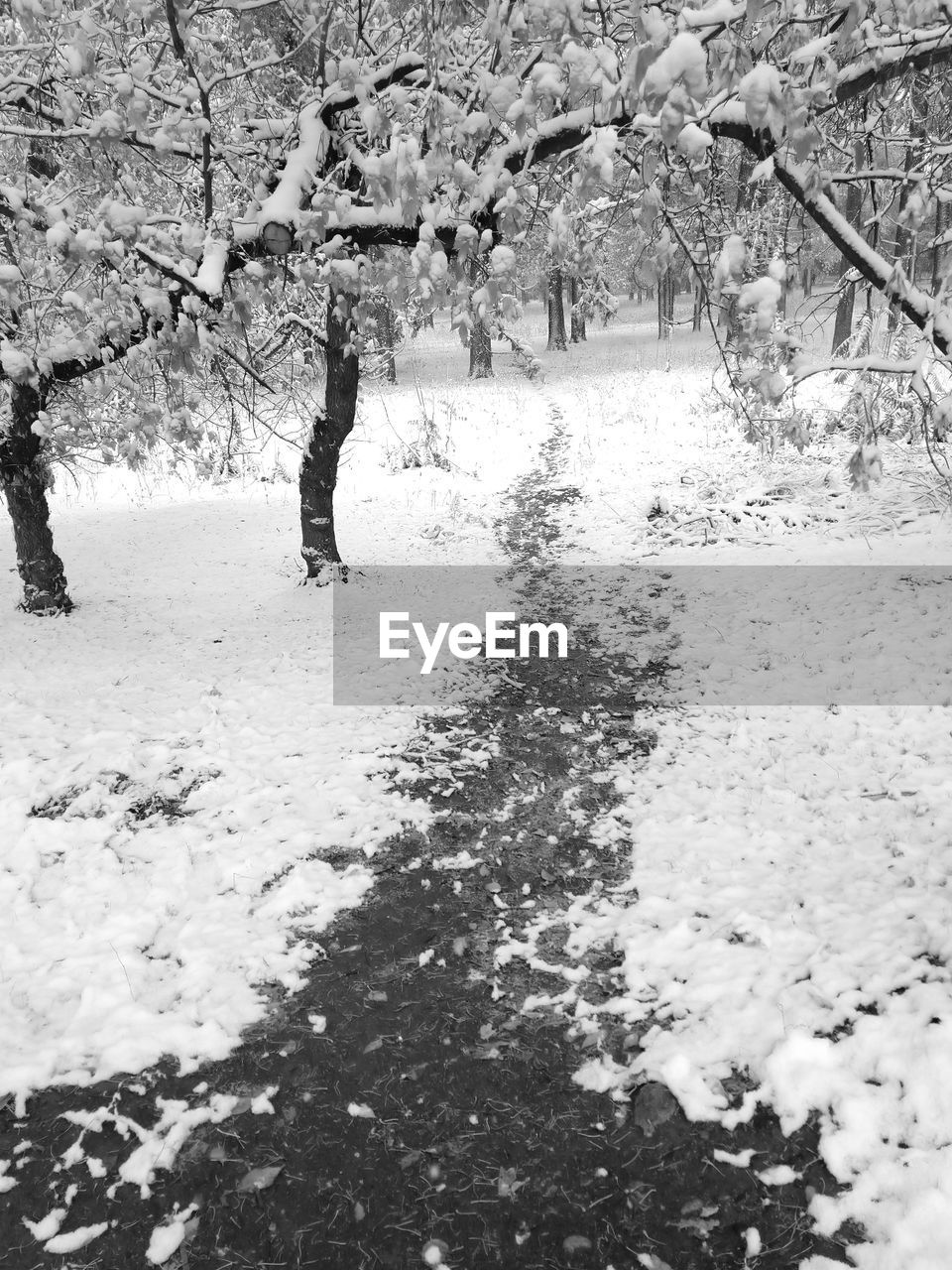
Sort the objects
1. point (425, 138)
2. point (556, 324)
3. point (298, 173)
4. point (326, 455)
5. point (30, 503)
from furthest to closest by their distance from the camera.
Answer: point (556, 324)
point (326, 455)
point (30, 503)
point (298, 173)
point (425, 138)

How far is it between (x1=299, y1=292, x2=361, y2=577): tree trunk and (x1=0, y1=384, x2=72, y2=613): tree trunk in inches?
120

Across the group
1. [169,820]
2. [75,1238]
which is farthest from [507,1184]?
[169,820]

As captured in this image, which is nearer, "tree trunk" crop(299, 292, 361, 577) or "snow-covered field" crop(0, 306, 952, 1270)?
"snow-covered field" crop(0, 306, 952, 1270)

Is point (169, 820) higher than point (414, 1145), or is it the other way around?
point (169, 820)

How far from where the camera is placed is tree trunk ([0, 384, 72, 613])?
7930 millimetres

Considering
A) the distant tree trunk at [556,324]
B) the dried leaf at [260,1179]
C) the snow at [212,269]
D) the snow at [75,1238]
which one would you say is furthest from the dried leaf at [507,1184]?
the distant tree trunk at [556,324]

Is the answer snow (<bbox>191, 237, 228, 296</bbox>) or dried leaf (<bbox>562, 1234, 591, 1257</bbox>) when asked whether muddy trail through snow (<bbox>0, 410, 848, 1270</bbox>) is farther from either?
snow (<bbox>191, 237, 228, 296</bbox>)

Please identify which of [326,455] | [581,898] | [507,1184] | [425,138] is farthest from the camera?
[326,455]

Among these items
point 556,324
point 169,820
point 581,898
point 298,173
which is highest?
point 556,324

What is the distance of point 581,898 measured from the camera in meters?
4.66

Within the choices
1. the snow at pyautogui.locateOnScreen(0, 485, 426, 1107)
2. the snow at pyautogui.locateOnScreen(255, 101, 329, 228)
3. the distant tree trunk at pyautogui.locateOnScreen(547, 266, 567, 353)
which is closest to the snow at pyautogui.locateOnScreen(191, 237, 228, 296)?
the snow at pyautogui.locateOnScreen(255, 101, 329, 228)

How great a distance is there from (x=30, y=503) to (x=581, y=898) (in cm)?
772

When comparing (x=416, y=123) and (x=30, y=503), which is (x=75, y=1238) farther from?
(x=30, y=503)

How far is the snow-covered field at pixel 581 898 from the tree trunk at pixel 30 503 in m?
0.52
